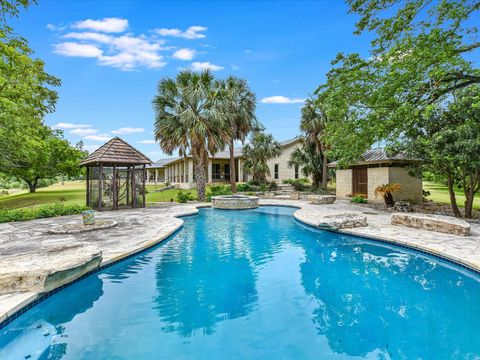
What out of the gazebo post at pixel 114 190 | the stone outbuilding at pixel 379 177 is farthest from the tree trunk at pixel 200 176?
the stone outbuilding at pixel 379 177

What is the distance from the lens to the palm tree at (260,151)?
25.5 meters

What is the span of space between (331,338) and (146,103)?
64.6ft

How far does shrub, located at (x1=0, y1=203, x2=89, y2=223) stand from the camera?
11078 millimetres

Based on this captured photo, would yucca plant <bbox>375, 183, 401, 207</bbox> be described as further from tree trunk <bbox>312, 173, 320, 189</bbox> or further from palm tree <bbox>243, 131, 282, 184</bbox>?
palm tree <bbox>243, 131, 282, 184</bbox>

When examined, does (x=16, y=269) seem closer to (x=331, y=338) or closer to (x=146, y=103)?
(x=331, y=338)

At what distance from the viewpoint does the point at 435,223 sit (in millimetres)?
8805

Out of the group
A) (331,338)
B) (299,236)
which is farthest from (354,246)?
(331,338)

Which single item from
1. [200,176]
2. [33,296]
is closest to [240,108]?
[200,176]

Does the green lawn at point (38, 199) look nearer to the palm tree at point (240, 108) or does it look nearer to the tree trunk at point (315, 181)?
the palm tree at point (240, 108)

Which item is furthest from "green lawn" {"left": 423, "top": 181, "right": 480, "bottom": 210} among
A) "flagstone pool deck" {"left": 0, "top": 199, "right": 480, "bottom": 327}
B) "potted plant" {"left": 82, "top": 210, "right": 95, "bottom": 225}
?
"potted plant" {"left": 82, "top": 210, "right": 95, "bottom": 225}

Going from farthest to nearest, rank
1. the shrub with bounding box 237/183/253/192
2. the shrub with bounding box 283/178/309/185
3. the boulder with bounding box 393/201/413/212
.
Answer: the shrub with bounding box 283/178/309/185, the shrub with bounding box 237/183/253/192, the boulder with bounding box 393/201/413/212

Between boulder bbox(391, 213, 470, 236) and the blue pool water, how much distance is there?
8.03ft

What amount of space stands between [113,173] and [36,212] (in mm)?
4005

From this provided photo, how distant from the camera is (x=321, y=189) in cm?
2472
